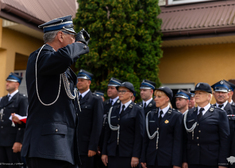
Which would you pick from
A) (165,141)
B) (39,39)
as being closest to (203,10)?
(39,39)

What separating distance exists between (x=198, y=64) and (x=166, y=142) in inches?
223

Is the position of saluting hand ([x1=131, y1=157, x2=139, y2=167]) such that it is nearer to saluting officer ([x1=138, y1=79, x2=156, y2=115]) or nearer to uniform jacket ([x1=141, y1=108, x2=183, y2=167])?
uniform jacket ([x1=141, y1=108, x2=183, y2=167])

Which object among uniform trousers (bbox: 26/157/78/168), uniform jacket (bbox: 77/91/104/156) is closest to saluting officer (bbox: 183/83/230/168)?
uniform jacket (bbox: 77/91/104/156)

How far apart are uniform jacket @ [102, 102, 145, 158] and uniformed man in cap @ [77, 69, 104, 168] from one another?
31 cm

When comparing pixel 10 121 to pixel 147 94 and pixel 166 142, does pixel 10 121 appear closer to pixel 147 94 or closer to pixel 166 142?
pixel 147 94

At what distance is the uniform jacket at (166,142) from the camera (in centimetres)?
518

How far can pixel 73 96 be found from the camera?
9.00 feet

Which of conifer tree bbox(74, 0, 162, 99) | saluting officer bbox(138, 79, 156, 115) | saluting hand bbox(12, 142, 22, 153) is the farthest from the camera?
conifer tree bbox(74, 0, 162, 99)

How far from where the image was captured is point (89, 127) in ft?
19.3

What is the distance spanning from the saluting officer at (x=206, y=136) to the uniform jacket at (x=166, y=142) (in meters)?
0.18

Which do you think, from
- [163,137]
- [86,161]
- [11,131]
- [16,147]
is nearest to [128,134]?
[163,137]

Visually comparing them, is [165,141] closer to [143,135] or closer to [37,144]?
[143,135]

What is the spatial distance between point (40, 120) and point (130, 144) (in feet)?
11.1

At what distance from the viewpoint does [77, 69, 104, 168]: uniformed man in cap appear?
224 inches
